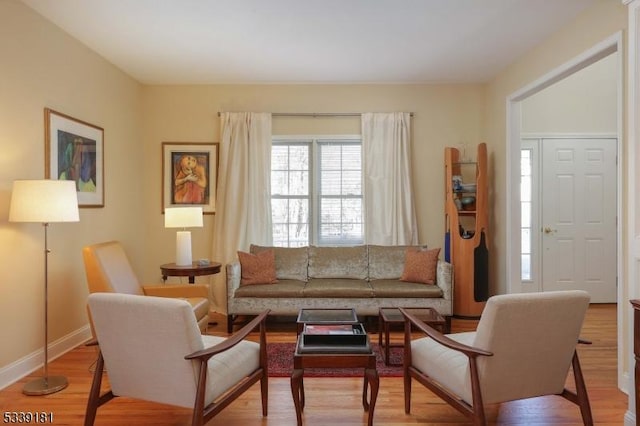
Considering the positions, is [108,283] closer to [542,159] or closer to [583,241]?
[542,159]

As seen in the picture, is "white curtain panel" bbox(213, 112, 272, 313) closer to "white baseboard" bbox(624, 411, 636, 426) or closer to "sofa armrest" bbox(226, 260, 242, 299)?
"sofa armrest" bbox(226, 260, 242, 299)

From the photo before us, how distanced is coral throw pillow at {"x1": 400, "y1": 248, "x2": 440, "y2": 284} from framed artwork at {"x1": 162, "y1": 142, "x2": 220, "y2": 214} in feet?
8.14

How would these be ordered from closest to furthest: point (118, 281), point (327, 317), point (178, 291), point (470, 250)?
point (327, 317) < point (118, 281) < point (178, 291) < point (470, 250)

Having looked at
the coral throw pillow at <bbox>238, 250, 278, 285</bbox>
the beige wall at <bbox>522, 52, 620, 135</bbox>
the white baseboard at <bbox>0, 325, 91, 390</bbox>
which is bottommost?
the white baseboard at <bbox>0, 325, 91, 390</bbox>

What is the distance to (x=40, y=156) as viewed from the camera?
3166 mm

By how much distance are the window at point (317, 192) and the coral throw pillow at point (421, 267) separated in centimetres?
92

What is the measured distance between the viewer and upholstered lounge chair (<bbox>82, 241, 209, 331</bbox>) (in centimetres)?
315

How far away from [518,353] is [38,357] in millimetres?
3428

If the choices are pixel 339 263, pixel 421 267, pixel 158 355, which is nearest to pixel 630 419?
pixel 421 267

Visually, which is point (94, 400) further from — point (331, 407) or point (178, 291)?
point (178, 291)

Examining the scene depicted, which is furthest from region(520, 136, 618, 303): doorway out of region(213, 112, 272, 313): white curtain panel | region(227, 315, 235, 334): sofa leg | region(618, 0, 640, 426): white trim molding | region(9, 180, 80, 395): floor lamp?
region(9, 180, 80, 395): floor lamp

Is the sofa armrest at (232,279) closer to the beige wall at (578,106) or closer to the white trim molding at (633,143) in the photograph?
the white trim molding at (633,143)

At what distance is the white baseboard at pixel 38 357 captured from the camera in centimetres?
277

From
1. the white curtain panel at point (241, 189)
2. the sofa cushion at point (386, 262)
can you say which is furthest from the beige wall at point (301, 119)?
the sofa cushion at point (386, 262)
